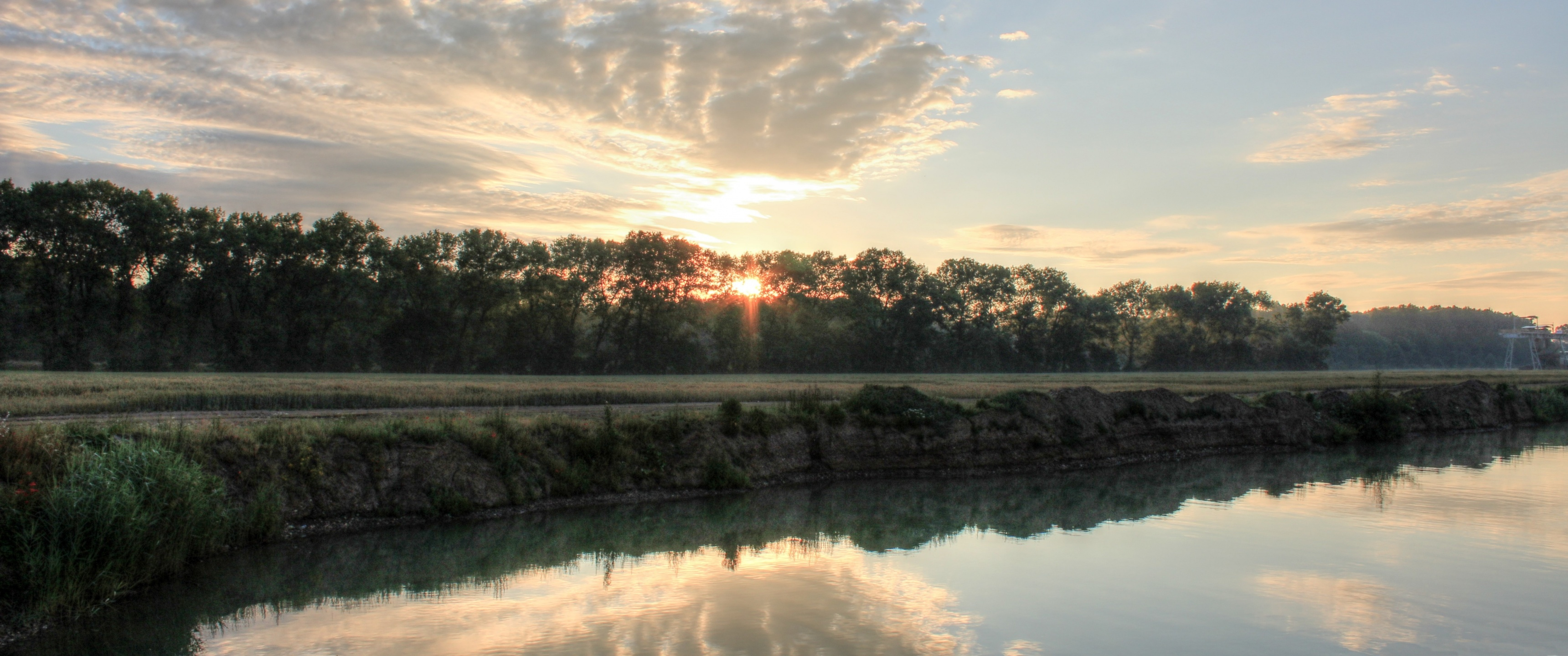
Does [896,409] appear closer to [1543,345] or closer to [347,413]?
[347,413]

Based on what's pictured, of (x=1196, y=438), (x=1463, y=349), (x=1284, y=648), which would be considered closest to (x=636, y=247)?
(x=1196, y=438)

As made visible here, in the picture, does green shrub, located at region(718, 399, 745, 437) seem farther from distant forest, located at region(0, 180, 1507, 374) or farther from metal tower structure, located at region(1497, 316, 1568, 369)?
metal tower structure, located at region(1497, 316, 1568, 369)

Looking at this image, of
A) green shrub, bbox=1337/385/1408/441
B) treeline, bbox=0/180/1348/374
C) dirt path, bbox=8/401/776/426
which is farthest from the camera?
treeline, bbox=0/180/1348/374

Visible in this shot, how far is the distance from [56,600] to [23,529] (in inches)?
36.8

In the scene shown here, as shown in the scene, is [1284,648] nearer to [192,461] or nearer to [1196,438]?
[192,461]

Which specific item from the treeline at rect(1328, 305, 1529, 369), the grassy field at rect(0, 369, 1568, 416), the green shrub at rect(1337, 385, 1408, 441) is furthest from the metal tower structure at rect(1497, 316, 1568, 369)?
the green shrub at rect(1337, 385, 1408, 441)

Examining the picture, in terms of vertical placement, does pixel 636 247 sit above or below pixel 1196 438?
above

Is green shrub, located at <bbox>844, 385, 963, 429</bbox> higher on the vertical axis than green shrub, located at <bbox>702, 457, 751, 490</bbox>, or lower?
higher

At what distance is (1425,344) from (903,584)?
8355 inches

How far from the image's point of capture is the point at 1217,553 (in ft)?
41.9

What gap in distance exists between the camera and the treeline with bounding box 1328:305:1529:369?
6491 inches

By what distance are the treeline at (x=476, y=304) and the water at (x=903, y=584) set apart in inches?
2111

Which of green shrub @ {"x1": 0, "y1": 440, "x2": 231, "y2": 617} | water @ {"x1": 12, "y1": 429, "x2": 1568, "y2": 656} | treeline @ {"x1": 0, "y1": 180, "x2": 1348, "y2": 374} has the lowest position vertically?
water @ {"x1": 12, "y1": 429, "x2": 1568, "y2": 656}

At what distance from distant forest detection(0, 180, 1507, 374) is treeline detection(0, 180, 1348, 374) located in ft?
0.48
